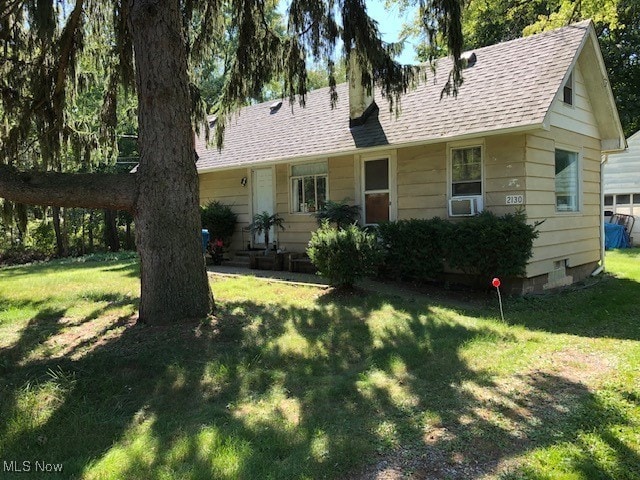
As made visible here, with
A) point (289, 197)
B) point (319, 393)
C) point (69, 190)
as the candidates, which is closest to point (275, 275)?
point (289, 197)

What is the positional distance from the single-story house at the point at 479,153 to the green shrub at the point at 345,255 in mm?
2191

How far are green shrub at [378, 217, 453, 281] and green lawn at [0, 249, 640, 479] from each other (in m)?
1.61

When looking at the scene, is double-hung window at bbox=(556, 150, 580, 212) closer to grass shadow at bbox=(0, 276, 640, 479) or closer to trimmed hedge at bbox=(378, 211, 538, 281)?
trimmed hedge at bbox=(378, 211, 538, 281)

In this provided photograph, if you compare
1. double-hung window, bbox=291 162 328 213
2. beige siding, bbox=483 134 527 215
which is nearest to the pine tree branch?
double-hung window, bbox=291 162 328 213

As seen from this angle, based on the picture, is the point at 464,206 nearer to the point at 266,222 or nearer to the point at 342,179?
the point at 342,179

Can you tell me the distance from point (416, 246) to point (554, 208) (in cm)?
303

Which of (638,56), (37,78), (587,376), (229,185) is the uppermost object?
(638,56)

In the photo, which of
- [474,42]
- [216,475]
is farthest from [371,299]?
[474,42]

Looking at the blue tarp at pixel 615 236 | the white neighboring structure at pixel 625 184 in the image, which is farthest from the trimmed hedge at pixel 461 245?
the white neighboring structure at pixel 625 184

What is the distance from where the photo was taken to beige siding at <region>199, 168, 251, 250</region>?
516 inches

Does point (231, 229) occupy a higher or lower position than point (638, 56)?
lower

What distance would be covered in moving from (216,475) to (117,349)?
275cm

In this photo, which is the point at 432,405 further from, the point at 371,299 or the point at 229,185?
the point at 229,185

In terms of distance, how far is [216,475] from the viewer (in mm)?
2816
